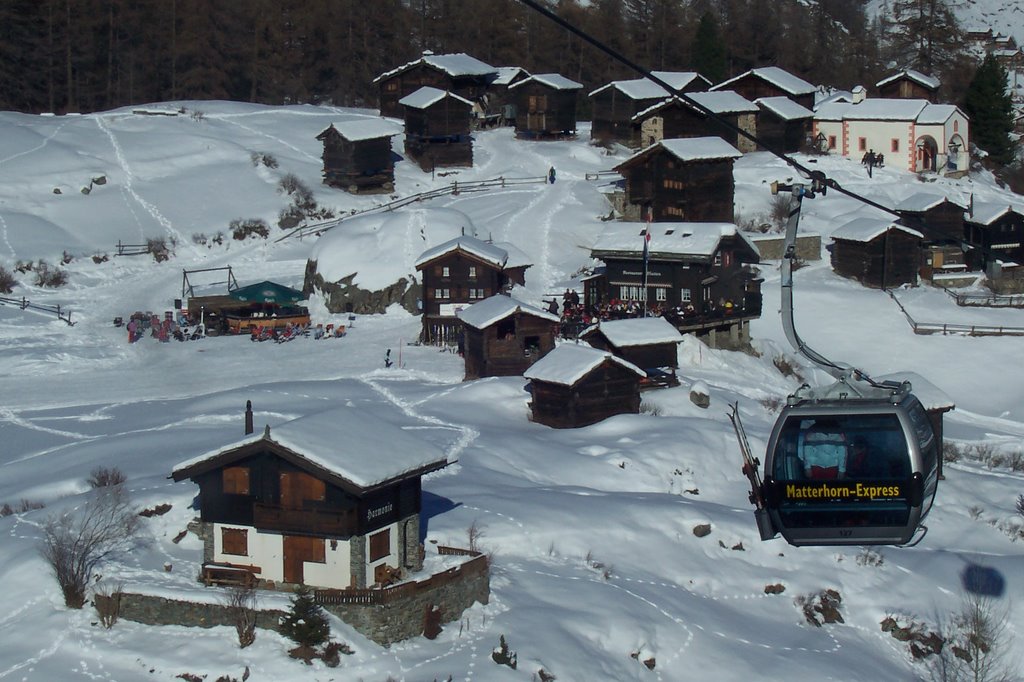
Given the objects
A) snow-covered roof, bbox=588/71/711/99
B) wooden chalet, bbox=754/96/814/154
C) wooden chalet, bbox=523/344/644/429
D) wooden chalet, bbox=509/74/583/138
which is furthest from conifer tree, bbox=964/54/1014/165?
wooden chalet, bbox=523/344/644/429

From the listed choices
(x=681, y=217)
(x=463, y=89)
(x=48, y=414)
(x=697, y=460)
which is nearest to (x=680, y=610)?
(x=697, y=460)

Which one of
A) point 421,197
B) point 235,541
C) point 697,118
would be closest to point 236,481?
point 235,541

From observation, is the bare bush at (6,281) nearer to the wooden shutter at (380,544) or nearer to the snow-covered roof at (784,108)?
the wooden shutter at (380,544)

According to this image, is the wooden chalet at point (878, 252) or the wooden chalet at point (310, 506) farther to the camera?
the wooden chalet at point (878, 252)

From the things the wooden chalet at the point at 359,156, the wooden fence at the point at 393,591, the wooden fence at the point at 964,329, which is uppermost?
the wooden chalet at the point at 359,156

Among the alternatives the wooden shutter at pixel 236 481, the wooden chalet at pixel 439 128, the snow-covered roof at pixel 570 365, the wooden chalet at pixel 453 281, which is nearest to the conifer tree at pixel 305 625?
the wooden shutter at pixel 236 481

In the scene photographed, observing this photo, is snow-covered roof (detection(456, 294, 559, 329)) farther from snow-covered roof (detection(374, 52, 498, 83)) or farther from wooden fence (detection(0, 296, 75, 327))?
snow-covered roof (detection(374, 52, 498, 83))
